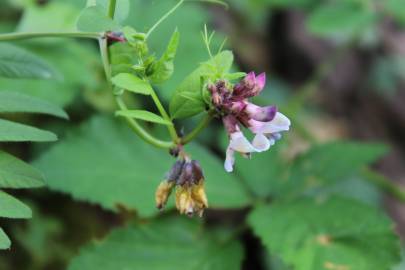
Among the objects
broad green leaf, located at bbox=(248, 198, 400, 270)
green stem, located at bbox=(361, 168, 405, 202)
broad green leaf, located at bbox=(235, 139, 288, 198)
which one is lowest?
green stem, located at bbox=(361, 168, 405, 202)

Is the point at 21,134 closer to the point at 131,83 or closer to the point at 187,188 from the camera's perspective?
the point at 131,83

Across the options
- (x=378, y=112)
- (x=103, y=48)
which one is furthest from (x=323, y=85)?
(x=103, y=48)

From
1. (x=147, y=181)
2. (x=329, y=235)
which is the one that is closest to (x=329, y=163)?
(x=329, y=235)

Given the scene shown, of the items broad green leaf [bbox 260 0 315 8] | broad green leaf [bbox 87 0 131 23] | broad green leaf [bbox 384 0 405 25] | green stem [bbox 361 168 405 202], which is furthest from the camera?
broad green leaf [bbox 260 0 315 8]

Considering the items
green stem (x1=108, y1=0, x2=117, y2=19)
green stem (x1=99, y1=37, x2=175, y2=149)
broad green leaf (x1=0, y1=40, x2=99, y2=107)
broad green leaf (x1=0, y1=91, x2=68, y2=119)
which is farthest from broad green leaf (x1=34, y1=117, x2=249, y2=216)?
green stem (x1=108, y1=0, x2=117, y2=19)

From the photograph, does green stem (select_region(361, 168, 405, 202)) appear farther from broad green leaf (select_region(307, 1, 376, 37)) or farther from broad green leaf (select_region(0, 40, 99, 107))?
broad green leaf (select_region(0, 40, 99, 107))

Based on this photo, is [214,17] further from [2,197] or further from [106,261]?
[2,197]

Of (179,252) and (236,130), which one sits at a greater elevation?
(236,130)
